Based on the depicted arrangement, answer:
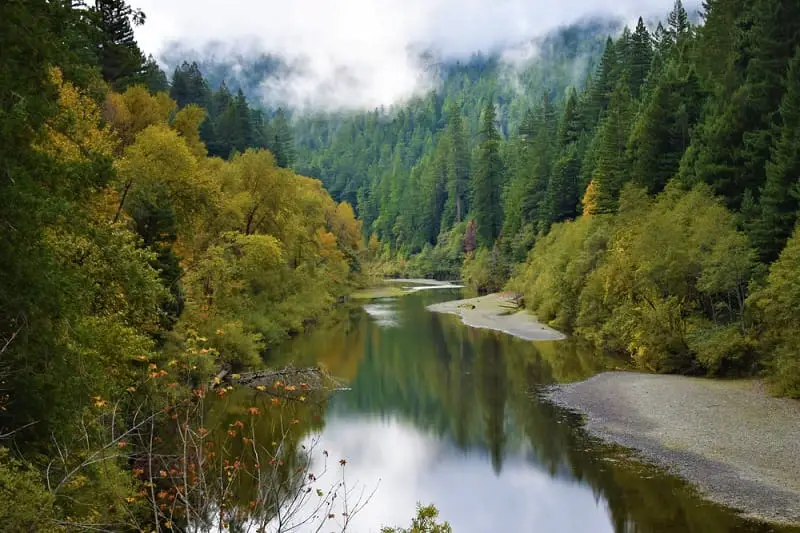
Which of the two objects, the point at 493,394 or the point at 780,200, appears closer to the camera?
the point at 780,200

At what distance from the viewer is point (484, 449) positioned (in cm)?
2300

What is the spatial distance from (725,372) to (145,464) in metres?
25.4

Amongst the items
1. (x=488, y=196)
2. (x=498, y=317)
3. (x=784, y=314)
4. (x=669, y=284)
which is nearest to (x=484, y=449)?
(x=784, y=314)

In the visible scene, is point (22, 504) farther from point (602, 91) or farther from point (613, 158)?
point (602, 91)

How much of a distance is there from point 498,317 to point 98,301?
4247cm

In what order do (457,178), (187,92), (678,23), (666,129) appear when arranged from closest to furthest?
(666,129) < (187,92) < (678,23) < (457,178)

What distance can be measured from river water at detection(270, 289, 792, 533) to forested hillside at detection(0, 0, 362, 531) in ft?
10.9

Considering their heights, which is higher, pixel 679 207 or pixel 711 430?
pixel 679 207

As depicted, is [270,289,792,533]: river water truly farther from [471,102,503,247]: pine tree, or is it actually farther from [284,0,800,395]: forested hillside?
[471,102,503,247]: pine tree

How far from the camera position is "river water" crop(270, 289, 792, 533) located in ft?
57.0

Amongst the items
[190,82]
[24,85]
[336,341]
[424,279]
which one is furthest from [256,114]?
[24,85]

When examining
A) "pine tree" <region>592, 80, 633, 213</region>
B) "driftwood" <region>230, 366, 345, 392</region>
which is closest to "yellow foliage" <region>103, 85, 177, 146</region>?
"driftwood" <region>230, 366, 345, 392</region>

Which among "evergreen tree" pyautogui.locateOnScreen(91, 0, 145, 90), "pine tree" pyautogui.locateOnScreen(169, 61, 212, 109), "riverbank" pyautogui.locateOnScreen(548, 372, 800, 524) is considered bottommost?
"riverbank" pyautogui.locateOnScreen(548, 372, 800, 524)

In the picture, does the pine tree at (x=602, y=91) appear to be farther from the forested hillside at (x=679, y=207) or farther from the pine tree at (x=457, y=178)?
the pine tree at (x=457, y=178)
